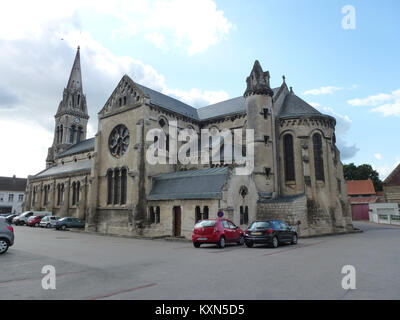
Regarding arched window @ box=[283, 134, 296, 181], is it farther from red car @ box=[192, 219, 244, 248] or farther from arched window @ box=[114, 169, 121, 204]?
arched window @ box=[114, 169, 121, 204]

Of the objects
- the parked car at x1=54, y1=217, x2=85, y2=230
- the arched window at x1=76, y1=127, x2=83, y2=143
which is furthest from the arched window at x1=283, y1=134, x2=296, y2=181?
the arched window at x1=76, y1=127, x2=83, y2=143

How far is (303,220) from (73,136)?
49.5m

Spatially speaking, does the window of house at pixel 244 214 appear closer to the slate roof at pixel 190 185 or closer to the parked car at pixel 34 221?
the slate roof at pixel 190 185

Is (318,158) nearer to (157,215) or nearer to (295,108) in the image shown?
(295,108)

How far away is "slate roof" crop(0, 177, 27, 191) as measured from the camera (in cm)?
6669

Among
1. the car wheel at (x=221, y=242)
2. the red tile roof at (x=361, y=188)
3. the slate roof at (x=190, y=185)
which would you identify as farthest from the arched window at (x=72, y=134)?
the red tile roof at (x=361, y=188)

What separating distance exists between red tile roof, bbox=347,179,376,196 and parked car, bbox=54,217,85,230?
56992 millimetres

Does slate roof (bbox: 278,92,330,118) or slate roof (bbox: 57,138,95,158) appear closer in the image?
slate roof (bbox: 278,92,330,118)

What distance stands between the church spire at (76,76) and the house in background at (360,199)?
59511 mm

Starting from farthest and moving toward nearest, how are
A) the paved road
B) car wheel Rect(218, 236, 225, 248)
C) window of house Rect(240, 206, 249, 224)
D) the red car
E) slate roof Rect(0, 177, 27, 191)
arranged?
1. slate roof Rect(0, 177, 27, 191)
2. window of house Rect(240, 206, 249, 224)
3. car wheel Rect(218, 236, 225, 248)
4. the red car
5. the paved road

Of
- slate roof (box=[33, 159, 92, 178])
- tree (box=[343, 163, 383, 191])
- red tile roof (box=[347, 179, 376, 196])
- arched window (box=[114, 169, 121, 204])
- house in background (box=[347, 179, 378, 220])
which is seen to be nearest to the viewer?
arched window (box=[114, 169, 121, 204])

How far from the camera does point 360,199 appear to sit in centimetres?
5694

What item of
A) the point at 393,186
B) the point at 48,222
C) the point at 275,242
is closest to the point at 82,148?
the point at 48,222
